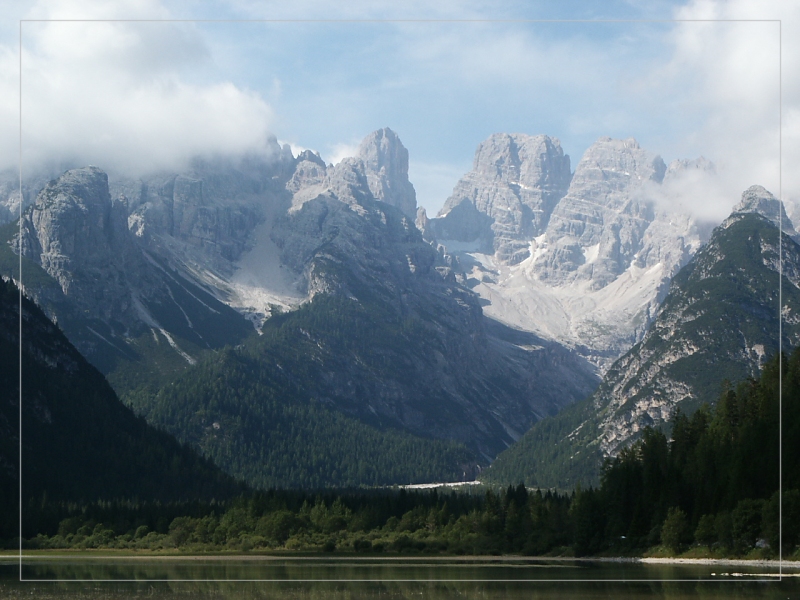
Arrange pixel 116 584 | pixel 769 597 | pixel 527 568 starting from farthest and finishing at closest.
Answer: pixel 527 568 < pixel 116 584 < pixel 769 597

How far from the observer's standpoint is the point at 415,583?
16438 cm

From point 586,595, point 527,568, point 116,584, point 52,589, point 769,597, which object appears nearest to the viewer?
point 769,597

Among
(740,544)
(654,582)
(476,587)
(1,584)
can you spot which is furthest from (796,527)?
(1,584)

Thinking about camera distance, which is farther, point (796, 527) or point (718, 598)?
point (796, 527)

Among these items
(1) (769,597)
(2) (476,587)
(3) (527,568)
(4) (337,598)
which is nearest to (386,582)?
(2) (476,587)

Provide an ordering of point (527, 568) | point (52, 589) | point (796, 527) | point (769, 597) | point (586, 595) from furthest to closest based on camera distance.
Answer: point (527, 568)
point (796, 527)
point (52, 589)
point (586, 595)
point (769, 597)

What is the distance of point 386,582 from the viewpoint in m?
166

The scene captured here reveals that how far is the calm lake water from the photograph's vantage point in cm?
14325

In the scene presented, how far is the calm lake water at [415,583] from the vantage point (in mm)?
143250

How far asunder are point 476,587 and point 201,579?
39.6m

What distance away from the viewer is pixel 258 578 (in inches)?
6900

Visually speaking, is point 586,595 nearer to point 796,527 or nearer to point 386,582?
point 386,582

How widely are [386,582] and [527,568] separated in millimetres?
40134

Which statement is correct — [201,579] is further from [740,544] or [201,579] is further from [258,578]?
[740,544]
